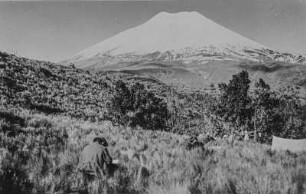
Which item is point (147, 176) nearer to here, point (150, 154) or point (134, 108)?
point (150, 154)

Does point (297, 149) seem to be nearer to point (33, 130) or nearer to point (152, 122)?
point (33, 130)

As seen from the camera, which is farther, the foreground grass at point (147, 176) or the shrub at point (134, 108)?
the shrub at point (134, 108)

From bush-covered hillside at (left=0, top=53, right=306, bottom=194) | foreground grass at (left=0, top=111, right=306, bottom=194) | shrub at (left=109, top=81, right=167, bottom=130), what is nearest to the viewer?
foreground grass at (left=0, top=111, right=306, bottom=194)

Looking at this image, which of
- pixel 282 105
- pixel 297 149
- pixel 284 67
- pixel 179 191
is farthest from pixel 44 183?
pixel 284 67

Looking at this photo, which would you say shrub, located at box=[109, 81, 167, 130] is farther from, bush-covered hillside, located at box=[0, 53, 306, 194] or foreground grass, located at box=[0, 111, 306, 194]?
foreground grass, located at box=[0, 111, 306, 194]

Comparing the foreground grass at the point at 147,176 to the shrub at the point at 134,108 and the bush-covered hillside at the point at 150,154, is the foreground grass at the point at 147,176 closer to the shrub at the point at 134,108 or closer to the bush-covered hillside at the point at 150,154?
the bush-covered hillside at the point at 150,154

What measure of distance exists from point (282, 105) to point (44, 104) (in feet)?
78.4

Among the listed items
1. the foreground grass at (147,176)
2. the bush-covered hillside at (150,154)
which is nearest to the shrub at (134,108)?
the bush-covered hillside at (150,154)

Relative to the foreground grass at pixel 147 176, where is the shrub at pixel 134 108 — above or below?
above

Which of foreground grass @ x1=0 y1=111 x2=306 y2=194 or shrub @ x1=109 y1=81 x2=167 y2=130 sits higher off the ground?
shrub @ x1=109 y1=81 x2=167 y2=130

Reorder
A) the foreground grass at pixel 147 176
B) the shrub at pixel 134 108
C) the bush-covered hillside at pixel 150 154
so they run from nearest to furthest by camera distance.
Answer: the foreground grass at pixel 147 176
the bush-covered hillside at pixel 150 154
the shrub at pixel 134 108

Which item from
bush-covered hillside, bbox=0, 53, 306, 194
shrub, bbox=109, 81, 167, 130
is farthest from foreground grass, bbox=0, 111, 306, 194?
shrub, bbox=109, 81, 167, 130

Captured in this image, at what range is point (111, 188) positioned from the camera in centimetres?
528

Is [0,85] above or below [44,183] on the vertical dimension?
above
